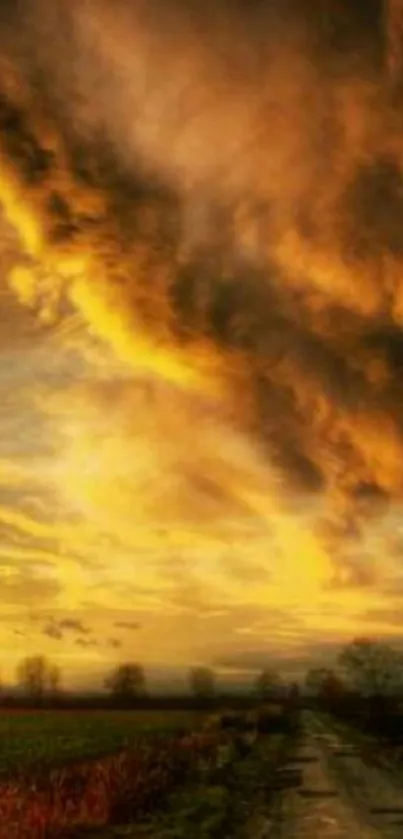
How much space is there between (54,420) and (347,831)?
4.07m

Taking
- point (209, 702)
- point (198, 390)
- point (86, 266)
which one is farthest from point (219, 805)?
point (86, 266)

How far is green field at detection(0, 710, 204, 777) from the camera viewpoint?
1282 cm

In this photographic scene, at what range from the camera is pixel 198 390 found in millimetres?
12828

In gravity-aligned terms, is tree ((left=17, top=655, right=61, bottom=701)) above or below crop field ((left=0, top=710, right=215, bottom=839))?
above

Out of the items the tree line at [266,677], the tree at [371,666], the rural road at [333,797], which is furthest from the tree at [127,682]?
the tree at [371,666]

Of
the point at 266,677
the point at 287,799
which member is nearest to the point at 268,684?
the point at 266,677

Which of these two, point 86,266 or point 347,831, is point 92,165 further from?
point 347,831

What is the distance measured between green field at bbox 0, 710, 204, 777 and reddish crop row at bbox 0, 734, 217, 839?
0.13m

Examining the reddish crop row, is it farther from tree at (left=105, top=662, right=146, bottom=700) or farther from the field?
tree at (left=105, top=662, right=146, bottom=700)

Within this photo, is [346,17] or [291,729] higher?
[346,17]

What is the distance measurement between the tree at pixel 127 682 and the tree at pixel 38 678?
424mm

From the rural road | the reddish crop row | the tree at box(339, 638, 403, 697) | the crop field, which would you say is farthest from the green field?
the tree at box(339, 638, 403, 697)

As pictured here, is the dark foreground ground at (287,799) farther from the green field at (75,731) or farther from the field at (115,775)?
the green field at (75,731)

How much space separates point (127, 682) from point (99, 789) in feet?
2.91
